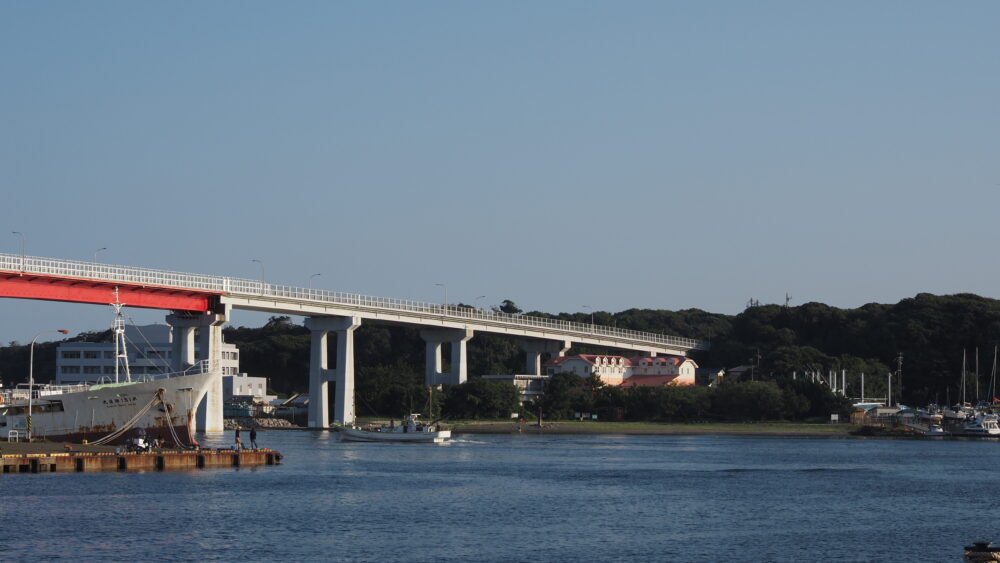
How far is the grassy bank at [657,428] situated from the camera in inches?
5758

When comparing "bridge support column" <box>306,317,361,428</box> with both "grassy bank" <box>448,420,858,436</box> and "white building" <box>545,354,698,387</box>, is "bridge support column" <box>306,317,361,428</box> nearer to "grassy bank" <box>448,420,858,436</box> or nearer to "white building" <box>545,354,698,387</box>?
"grassy bank" <box>448,420,858,436</box>

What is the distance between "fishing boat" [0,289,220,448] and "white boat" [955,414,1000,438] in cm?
9535

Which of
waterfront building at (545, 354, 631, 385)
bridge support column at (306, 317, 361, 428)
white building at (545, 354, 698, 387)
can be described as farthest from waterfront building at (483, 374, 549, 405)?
bridge support column at (306, 317, 361, 428)

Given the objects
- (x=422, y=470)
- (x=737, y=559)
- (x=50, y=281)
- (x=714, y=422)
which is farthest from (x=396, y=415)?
(x=737, y=559)

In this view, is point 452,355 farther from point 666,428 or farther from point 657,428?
point 666,428

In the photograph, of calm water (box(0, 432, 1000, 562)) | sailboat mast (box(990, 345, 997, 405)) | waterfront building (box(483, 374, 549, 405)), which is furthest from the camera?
waterfront building (box(483, 374, 549, 405))

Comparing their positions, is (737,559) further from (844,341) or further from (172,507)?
(844,341)

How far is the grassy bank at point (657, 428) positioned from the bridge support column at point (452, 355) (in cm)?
1193

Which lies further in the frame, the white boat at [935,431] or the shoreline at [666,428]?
the white boat at [935,431]

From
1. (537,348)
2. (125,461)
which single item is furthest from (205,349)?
(537,348)

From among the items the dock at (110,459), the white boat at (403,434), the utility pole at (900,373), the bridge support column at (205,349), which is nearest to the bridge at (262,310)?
the bridge support column at (205,349)

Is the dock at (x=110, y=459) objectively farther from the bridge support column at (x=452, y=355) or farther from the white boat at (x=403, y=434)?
the bridge support column at (x=452, y=355)

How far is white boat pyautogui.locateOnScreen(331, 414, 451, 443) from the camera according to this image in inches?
4916

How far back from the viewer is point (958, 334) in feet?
579
